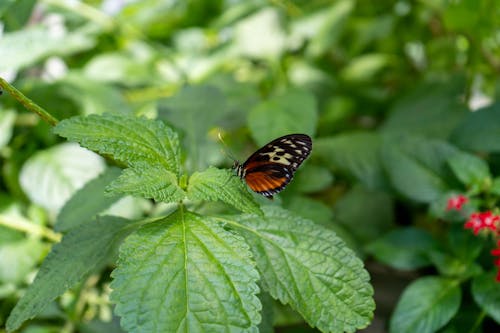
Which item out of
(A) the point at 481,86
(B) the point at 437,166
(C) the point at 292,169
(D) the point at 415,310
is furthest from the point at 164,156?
(A) the point at 481,86

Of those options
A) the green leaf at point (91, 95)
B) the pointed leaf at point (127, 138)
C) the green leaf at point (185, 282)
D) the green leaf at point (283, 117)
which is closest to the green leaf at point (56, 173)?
the green leaf at point (91, 95)

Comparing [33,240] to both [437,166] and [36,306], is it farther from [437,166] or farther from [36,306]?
[437,166]

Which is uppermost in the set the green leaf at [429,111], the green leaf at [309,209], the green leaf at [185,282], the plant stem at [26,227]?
the green leaf at [429,111]

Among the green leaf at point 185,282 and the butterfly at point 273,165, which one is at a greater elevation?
the butterfly at point 273,165

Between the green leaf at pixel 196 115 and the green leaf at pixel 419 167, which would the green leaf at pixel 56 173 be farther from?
the green leaf at pixel 419 167

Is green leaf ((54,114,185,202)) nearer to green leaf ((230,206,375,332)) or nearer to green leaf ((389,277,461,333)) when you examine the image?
green leaf ((230,206,375,332))

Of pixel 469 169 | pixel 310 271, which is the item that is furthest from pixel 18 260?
pixel 469 169

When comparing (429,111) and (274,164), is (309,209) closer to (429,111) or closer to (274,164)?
(274,164)
